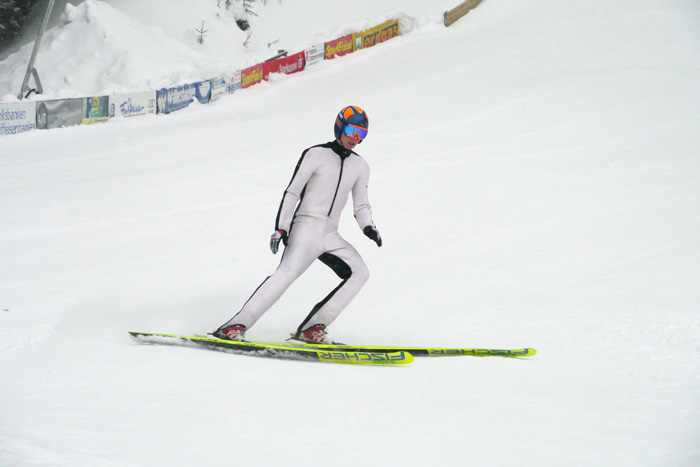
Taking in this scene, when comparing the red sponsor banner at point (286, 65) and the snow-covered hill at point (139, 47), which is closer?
the red sponsor banner at point (286, 65)

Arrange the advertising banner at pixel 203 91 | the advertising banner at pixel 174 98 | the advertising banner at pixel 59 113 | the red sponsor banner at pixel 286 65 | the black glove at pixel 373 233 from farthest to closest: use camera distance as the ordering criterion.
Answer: the red sponsor banner at pixel 286 65
the advertising banner at pixel 203 91
the advertising banner at pixel 174 98
the advertising banner at pixel 59 113
the black glove at pixel 373 233

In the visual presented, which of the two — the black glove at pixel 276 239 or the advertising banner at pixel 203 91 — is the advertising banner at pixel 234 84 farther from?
the black glove at pixel 276 239

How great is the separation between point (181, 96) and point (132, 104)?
1.61 meters

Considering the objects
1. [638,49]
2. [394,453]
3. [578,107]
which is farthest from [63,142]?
[638,49]

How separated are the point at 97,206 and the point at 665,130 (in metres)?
9.55

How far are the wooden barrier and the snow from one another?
22.5ft

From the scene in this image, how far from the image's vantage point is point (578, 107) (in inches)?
519

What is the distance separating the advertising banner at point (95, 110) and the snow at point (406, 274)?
2.06 feet

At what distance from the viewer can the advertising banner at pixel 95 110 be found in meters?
15.7

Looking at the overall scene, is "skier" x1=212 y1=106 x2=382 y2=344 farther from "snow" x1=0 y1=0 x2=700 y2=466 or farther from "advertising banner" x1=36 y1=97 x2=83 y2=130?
"advertising banner" x1=36 y1=97 x2=83 y2=130

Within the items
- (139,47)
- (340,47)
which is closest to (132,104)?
(139,47)

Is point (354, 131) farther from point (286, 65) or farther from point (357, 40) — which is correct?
point (357, 40)

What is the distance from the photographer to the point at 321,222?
4.81 meters

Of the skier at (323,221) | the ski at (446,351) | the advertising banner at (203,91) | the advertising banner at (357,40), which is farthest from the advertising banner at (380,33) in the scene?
the ski at (446,351)
